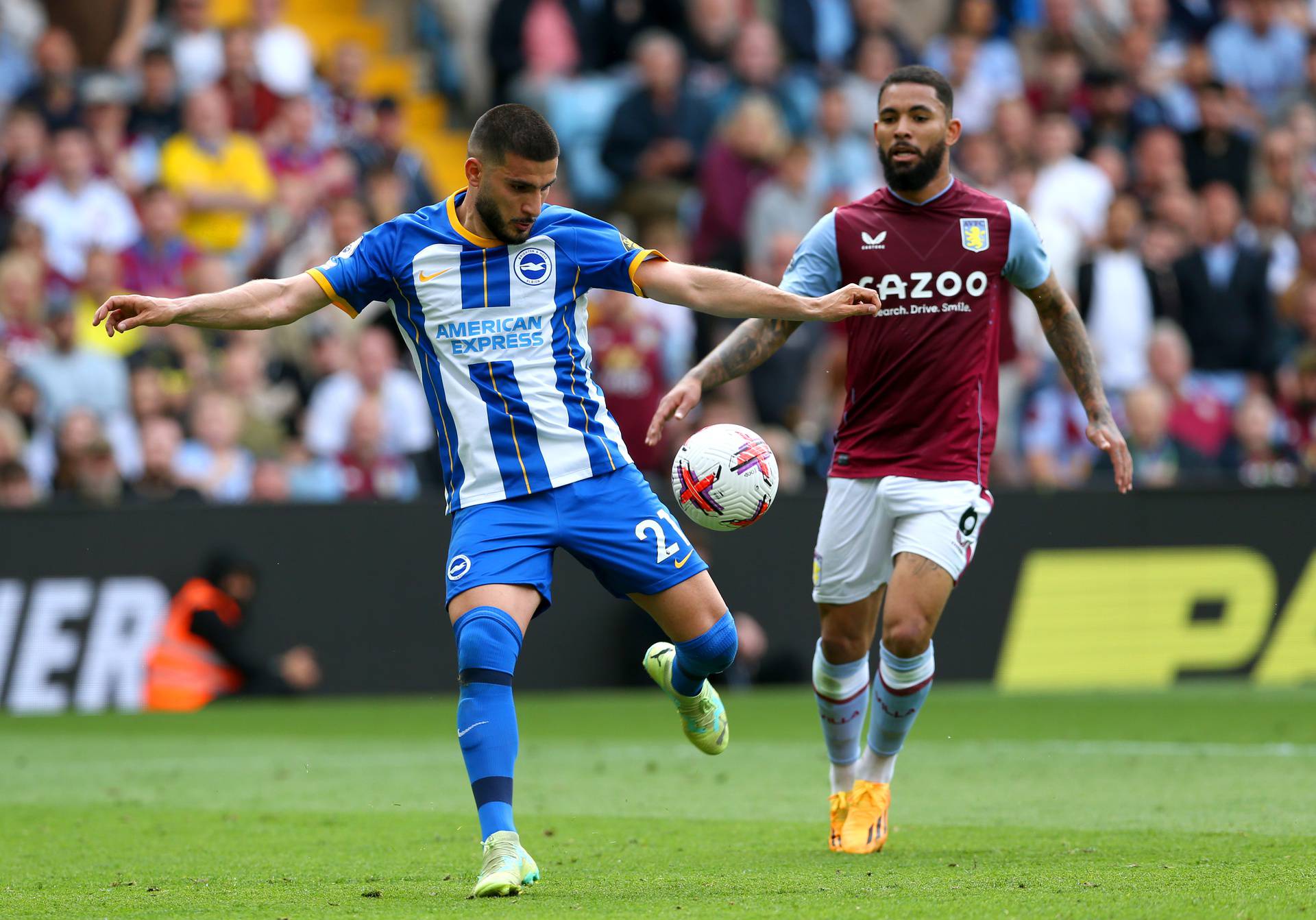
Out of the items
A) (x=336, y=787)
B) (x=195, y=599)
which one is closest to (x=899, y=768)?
(x=336, y=787)

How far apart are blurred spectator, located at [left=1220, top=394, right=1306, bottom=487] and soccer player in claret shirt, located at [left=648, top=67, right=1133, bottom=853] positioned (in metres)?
8.76

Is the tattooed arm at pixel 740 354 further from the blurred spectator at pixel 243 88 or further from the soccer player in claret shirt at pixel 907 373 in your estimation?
the blurred spectator at pixel 243 88

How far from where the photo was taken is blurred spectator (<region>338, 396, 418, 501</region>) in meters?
15.3

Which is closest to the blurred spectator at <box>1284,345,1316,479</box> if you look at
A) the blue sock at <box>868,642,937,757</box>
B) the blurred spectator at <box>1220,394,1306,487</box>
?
the blurred spectator at <box>1220,394,1306,487</box>

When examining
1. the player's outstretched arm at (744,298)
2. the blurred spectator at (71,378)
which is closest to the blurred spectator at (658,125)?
the blurred spectator at (71,378)

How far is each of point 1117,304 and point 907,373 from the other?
9.64 meters

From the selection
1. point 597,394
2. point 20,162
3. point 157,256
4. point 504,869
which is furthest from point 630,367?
point 504,869

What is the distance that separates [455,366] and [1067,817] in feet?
10.9

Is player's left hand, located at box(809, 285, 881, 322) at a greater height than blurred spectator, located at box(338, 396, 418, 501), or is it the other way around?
player's left hand, located at box(809, 285, 881, 322)

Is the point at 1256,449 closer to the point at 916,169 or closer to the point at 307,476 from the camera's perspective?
the point at 307,476

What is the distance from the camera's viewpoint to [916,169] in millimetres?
7652

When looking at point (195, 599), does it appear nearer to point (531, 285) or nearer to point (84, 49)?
point (84, 49)

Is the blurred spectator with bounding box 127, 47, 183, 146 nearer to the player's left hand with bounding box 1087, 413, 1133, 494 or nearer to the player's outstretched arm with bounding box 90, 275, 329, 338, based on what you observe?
the player's outstretched arm with bounding box 90, 275, 329, 338

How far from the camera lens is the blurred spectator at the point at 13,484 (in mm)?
14148
